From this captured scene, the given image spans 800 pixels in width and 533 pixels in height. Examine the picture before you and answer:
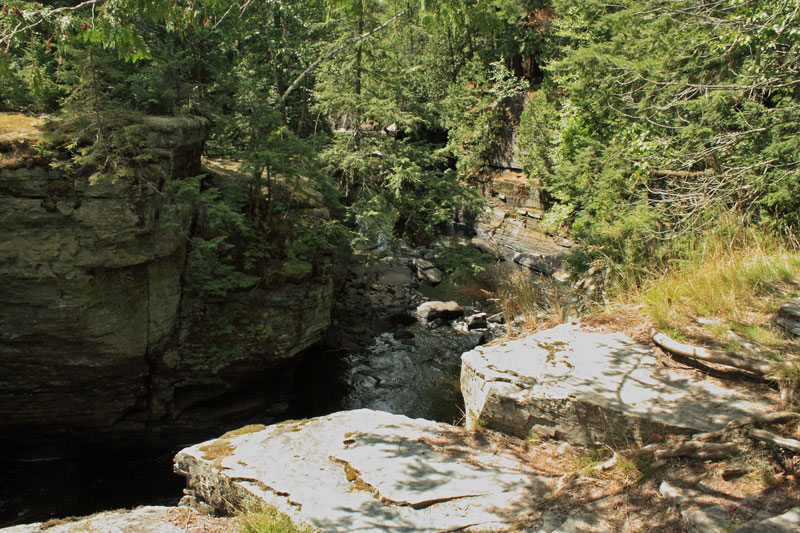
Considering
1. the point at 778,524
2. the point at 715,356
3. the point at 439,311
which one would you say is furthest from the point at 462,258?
the point at 778,524

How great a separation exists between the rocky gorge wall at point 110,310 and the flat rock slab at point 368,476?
351 centimetres

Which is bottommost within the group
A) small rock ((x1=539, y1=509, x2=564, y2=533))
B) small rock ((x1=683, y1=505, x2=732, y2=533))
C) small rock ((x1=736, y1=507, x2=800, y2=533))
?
small rock ((x1=539, y1=509, x2=564, y2=533))

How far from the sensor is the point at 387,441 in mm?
4117

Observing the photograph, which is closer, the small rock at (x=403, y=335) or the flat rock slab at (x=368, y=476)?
the flat rock slab at (x=368, y=476)

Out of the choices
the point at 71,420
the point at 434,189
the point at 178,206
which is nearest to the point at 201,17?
the point at 178,206

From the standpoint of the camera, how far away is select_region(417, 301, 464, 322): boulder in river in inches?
481

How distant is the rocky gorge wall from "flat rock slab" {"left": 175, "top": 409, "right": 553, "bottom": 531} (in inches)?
138

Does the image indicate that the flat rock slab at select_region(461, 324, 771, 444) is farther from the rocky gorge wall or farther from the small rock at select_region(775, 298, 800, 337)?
the rocky gorge wall

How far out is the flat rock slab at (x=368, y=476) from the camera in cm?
309

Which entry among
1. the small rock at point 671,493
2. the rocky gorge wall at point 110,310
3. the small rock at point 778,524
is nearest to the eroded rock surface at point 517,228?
the rocky gorge wall at point 110,310

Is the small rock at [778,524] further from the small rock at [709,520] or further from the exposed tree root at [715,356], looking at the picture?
the exposed tree root at [715,356]

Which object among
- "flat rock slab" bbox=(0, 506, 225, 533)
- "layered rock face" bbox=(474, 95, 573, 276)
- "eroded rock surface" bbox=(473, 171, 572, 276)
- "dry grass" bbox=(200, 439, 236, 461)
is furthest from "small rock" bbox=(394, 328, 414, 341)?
"flat rock slab" bbox=(0, 506, 225, 533)

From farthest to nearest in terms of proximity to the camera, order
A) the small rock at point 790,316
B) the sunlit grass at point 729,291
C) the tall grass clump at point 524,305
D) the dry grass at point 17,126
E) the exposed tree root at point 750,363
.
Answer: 1. the dry grass at point 17,126
2. the tall grass clump at point 524,305
3. the sunlit grass at point 729,291
4. the small rock at point 790,316
5. the exposed tree root at point 750,363

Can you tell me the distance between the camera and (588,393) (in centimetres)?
382
